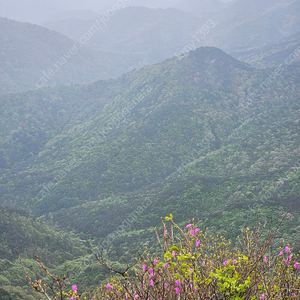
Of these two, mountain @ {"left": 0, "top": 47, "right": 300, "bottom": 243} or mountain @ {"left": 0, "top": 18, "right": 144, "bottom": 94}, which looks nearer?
mountain @ {"left": 0, "top": 47, "right": 300, "bottom": 243}

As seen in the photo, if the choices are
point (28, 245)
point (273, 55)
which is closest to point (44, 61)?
point (273, 55)

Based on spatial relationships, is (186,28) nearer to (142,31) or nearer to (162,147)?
(142,31)

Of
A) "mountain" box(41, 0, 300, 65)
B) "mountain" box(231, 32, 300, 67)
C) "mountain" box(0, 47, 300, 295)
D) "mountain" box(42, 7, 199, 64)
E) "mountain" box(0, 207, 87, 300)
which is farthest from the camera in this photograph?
"mountain" box(42, 7, 199, 64)

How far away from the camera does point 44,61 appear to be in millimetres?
103688

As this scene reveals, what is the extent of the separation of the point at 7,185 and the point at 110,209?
1842 cm

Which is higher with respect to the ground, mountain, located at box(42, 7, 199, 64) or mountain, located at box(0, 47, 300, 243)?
mountain, located at box(42, 7, 199, 64)

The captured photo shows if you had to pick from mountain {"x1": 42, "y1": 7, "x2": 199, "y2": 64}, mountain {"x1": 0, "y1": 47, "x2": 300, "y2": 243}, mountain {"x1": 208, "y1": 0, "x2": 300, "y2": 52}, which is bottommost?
mountain {"x1": 0, "y1": 47, "x2": 300, "y2": 243}

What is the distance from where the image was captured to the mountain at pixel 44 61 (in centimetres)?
9306

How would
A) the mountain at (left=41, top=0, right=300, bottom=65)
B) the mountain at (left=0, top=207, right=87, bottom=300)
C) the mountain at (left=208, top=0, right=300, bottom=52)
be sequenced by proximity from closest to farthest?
the mountain at (left=0, top=207, right=87, bottom=300) → the mountain at (left=208, top=0, right=300, bottom=52) → the mountain at (left=41, top=0, right=300, bottom=65)

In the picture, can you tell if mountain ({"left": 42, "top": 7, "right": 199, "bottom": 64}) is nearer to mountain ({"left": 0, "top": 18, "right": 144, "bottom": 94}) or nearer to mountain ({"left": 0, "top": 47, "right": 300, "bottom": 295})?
mountain ({"left": 0, "top": 18, "right": 144, "bottom": 94})

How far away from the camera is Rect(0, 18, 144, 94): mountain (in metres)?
93.1

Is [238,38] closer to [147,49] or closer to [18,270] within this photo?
[147,49]

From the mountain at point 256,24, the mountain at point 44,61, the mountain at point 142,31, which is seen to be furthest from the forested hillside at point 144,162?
the mountain at point 142,31

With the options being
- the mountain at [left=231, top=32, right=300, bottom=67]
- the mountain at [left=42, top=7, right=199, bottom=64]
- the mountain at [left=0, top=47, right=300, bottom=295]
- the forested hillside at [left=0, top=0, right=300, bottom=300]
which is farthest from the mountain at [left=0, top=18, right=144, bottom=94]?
the mountain at [left=231, top=32, right=300, bottom=67]
